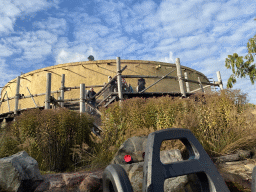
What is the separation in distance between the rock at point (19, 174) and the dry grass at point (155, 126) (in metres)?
1.12

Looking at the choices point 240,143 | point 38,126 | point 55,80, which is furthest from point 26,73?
point 240,143

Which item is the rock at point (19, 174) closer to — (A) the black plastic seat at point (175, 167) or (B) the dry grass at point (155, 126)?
(B) the dry grass at point (155, 126)

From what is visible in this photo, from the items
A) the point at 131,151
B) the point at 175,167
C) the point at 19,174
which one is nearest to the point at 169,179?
the point at 131,151

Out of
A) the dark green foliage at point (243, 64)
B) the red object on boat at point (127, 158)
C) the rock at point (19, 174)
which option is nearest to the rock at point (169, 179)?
the red object on boat at point (127, 158)

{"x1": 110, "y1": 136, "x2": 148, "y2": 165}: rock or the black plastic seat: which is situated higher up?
the black plastic seat

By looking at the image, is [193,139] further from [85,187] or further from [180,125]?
[180,125]

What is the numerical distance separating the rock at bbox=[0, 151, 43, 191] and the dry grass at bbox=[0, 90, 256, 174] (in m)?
1.12

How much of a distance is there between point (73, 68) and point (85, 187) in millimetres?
15951

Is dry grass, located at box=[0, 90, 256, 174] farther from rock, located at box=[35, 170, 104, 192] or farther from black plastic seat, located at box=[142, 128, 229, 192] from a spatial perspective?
black plastic seat, located at box=[142, 128, 229, 192]

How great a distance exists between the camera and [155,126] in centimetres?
488

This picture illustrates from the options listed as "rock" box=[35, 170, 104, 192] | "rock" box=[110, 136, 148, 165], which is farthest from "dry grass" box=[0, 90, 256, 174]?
"rock" box=[35, 170, 104, 192]

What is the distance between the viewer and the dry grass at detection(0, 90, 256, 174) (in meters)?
4.05

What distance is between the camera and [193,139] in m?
1.27

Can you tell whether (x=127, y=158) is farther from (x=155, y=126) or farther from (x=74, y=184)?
(x=155, y=126)
